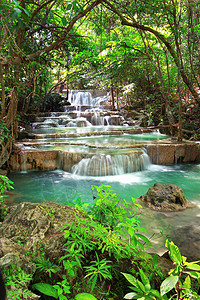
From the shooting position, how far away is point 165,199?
13.4 ft

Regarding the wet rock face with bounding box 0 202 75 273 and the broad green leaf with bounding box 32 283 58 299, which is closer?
the broad green leaf with bounding box 32 283 58 299

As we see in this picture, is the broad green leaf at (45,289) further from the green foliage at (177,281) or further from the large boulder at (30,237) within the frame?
the green foliage at (177,281)

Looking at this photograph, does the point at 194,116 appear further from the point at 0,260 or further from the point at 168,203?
the point at 0,260

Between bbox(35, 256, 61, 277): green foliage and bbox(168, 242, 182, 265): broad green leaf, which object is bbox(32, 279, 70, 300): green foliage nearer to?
bbox(35, 256, 61, 277): green foliage

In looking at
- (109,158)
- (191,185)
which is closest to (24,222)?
(109,158)

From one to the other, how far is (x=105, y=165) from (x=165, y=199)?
2.51 metres

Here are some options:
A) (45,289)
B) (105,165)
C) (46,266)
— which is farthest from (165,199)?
(45,289)

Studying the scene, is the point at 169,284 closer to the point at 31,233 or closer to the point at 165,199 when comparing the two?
the point at 31,233

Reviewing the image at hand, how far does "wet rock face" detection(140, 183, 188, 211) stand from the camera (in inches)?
156

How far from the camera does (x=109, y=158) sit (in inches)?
247

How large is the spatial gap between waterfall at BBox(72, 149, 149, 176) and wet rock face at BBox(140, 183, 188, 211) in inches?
87.4

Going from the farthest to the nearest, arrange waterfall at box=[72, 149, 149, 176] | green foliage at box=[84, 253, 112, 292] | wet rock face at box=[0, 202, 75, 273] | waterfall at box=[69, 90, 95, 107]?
1. waterfall at box=[69, 90, 95, 107]
2. waterfall at box=[72, 149, 149, 176]
3. wet rock face at box=[0, 202, 75, 273]
4. green foliage at box=[84, 253, 112, 292]

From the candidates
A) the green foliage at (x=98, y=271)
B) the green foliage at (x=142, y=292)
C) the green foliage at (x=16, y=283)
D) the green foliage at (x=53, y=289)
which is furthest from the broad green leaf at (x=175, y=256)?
the green foliage at (x=16, y=283)

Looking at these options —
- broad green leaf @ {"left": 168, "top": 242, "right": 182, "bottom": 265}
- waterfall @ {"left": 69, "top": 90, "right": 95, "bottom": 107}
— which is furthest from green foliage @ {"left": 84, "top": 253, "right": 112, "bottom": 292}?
waterfall @ {"left": 69, "top": 90, "right": 95, "bottom": 107}
